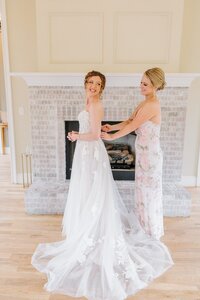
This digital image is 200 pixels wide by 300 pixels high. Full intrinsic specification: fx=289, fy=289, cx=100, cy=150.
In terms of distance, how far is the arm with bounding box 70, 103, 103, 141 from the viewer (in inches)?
86.4

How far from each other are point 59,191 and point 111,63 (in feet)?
5.08

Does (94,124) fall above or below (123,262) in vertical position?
above

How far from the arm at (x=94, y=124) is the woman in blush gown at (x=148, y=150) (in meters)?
0.15

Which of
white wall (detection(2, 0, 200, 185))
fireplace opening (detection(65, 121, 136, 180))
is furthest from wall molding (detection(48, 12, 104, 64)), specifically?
fireplace opening (detection(65, 121, 136, 180))

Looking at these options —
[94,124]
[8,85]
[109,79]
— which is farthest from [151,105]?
[8,85]

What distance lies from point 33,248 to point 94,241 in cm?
64

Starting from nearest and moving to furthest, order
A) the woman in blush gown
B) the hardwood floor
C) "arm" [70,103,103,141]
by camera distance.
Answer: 1. the hardwood floor
2. "arm" [70,103,103,141]
3. the woman in blush gown

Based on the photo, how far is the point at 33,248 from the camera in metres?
2.55

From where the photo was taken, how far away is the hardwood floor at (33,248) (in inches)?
79.2

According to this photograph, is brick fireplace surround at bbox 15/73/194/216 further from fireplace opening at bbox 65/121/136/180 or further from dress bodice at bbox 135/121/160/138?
dress bodice at bbox 135/121/160/138

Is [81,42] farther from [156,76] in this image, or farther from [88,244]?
[88,244]

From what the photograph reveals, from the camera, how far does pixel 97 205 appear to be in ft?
7.48

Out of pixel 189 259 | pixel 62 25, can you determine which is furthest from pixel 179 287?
pixel 62 25

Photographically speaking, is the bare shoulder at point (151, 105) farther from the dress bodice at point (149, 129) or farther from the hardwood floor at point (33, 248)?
the hardwood floor at point (33, 248)
